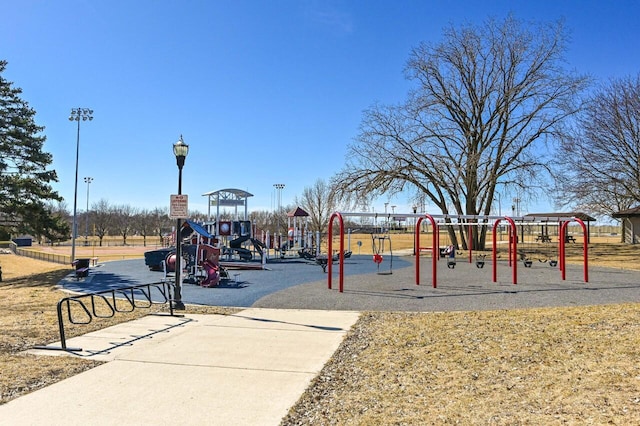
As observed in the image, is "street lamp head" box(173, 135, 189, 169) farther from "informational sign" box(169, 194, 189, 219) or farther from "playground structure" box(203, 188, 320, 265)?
"playground structure" box(203, 188, 320, 265)

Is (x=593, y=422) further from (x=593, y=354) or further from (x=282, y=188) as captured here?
(x=282, y=188)

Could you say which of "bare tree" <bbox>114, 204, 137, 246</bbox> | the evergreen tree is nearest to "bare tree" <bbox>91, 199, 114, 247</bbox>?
"bare tree" <bbox>114, 204, 137, 246</bbox>

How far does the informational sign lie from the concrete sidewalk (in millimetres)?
2693

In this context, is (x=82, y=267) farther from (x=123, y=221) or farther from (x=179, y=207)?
(x=123, y=221)

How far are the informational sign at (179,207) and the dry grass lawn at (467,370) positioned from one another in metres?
3.26

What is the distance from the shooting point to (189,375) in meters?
5.26

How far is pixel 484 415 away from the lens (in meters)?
3.91

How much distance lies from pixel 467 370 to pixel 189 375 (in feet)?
11.0

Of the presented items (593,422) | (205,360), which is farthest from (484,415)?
(205,360)

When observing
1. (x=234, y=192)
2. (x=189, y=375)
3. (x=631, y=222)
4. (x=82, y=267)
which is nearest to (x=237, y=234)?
(x=234, y=192)

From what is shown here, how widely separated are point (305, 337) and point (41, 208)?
21459mm

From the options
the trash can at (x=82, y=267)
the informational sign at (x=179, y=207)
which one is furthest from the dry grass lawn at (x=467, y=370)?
the trash can at (x=82, y=267)

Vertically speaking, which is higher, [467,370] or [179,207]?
[179,207]

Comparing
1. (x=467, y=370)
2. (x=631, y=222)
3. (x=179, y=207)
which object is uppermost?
(x=631, y=222)
